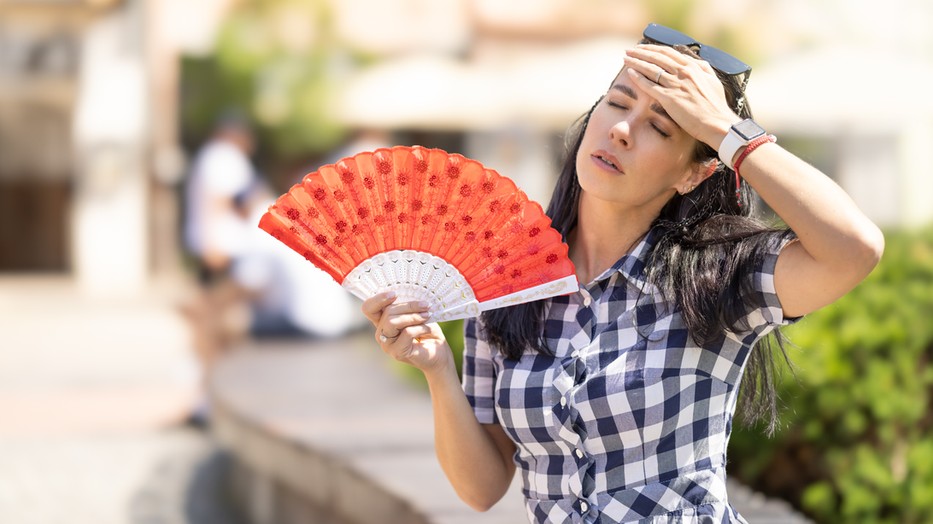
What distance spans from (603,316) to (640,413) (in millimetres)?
183

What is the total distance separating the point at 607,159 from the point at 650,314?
0.27 m

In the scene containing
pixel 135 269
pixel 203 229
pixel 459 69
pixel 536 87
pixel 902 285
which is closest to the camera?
pixel 902 285

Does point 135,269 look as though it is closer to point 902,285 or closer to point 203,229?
point 203,229

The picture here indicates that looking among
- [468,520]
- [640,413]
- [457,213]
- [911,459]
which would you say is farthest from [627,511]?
[911,459]

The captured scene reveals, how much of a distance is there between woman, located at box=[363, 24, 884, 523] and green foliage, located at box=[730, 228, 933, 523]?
5.70 ft

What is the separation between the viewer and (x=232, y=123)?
732cm

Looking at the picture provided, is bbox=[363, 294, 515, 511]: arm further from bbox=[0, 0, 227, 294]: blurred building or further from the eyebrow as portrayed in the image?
bbox=[0, 0, 227, 294]: blurred building

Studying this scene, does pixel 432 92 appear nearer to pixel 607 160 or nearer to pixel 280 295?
pixel 280 295

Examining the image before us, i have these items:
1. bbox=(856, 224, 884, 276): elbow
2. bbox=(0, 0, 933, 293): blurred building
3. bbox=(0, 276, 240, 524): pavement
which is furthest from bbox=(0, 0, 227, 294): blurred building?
bbox=(856, 224, 884, 276): elbow

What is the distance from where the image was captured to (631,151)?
1907 millimetres

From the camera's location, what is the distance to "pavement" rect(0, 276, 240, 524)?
4.93 metres

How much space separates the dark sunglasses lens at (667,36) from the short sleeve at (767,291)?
14.2 inches

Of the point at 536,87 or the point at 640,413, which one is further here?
the point at 536,87

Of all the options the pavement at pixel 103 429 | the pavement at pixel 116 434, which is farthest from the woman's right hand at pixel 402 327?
the pavement at pixel 103 429
